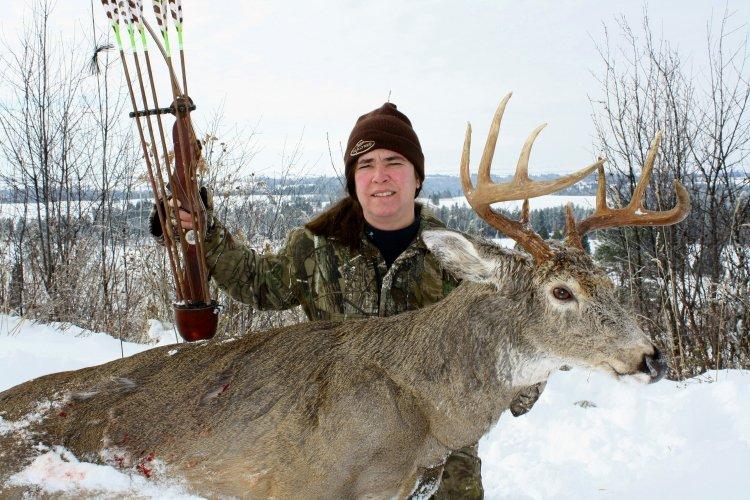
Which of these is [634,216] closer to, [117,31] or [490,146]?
[490,146]

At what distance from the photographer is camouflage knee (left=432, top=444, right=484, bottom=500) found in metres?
3.97

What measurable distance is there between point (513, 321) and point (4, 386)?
3.46 m

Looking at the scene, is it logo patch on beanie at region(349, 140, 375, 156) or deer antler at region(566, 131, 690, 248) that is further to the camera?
logo patch on beanie at region(349, 140, 375, 156)

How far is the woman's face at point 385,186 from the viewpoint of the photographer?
4.18 m

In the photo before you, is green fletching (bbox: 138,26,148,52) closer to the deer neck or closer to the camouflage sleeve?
the camouflage sleeve

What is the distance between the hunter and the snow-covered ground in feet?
2.28

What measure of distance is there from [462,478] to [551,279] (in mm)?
1671

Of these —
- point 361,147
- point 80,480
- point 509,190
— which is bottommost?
point 80,480

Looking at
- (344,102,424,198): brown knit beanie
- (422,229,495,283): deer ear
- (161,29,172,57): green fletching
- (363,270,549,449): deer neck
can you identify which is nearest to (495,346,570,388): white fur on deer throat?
(363,270,549,449): deer neck

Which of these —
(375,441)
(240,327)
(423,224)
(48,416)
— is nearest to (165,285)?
(240,327)

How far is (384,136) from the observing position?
13.8 feet

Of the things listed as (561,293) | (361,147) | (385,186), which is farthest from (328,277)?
(561,293)

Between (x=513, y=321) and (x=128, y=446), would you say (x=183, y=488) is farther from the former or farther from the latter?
(x=513, y=321)

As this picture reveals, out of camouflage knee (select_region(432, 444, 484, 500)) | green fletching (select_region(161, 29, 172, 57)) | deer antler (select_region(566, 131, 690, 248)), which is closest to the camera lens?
deer antler (select_region(566, 131, 690, 248))
